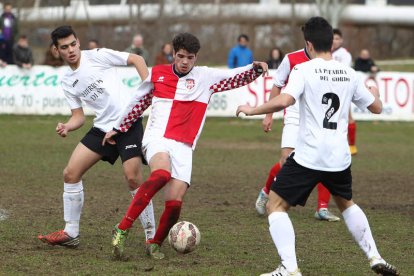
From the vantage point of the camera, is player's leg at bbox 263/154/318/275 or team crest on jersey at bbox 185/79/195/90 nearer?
player's leg at bbox 263/154/318/275

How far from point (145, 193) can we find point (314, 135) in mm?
1470

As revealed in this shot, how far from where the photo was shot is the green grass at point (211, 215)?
7566 mm

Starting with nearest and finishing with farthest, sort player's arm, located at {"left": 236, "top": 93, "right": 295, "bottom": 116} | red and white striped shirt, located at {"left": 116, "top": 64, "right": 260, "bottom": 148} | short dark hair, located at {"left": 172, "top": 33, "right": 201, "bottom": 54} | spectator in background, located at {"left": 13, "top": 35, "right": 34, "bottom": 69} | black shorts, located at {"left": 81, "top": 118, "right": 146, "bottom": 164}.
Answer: player's arm, located at {"left": 236, "top": 93, "right": 295, "bottom": 116}
short dark hair, located at {"left": 172, "top": 33, "right": 201, "bottom": 54}
red and white striped shirt, located at {"left": 116, "top": 64, "right": 260, "bottom": 148}
black shorts, located at {"left": 81, "top": 118, "right": 146, "bottom": 164}
spectator in background, located at {"left": 13, "top": 35, "right": 34, "bottom": 69}

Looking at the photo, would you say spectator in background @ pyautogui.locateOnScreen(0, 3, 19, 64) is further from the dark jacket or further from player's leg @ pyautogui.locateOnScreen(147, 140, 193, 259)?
player's leg @ pyautogui.locateOnScreen(147, 140, 193, 259)

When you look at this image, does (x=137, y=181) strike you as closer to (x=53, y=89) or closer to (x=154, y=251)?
(x=154, y=251)

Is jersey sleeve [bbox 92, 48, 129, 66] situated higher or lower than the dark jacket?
higher

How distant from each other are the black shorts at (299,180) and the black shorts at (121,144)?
1557mm

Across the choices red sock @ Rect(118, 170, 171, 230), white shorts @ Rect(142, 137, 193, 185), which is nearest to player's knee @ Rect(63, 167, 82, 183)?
white shorts @ Rect(142, 137, 193, 185)

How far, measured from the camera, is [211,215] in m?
10.2

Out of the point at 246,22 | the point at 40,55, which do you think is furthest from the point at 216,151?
the point at 246,22

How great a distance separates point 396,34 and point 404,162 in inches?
1139

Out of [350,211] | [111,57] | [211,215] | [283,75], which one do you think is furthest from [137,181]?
[211,215]

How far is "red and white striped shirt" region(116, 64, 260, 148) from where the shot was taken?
7891 millimetres

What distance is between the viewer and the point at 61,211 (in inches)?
407
